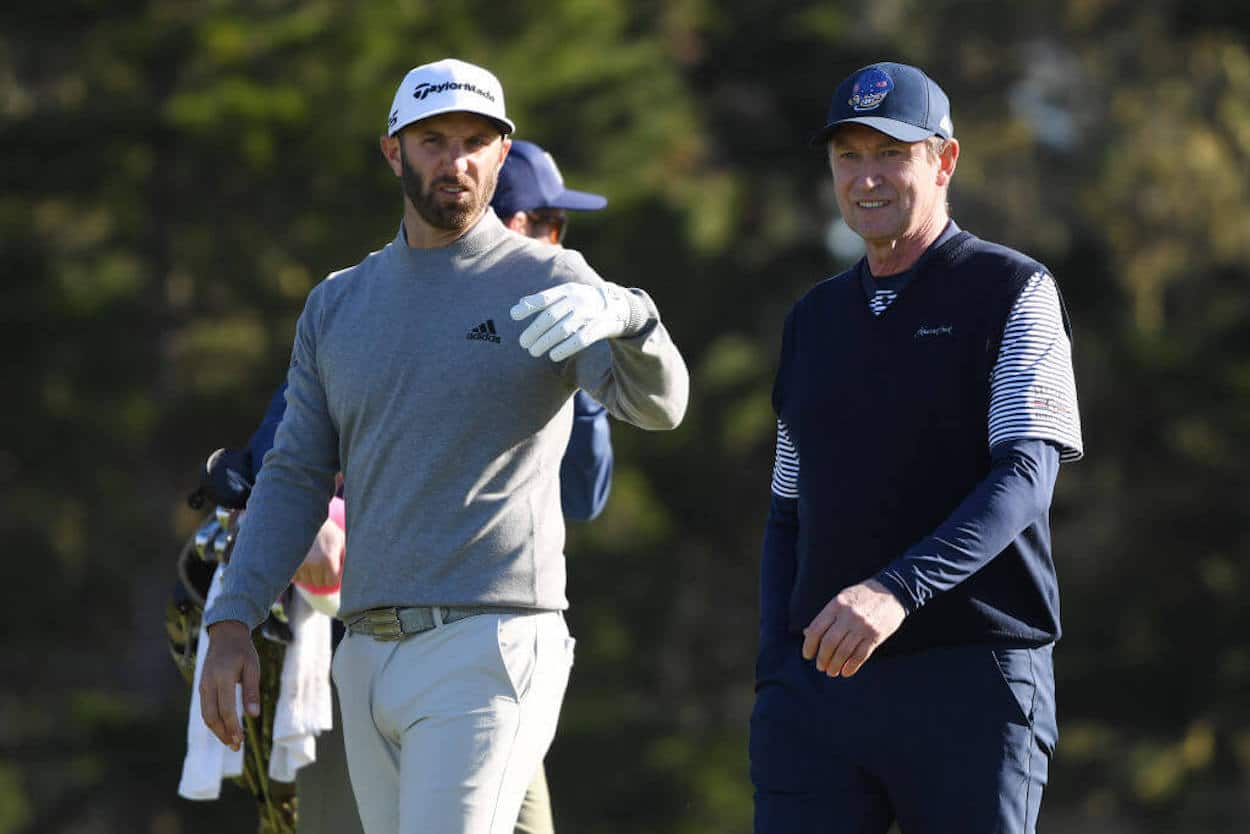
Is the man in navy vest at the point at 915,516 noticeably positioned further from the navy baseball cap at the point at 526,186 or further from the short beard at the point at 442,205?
the navy baseball cap at the point at 526,186

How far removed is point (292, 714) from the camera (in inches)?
184

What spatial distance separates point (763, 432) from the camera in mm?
16672

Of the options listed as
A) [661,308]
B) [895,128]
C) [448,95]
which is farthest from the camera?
[661,308]

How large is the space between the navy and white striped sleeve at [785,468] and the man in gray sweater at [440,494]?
0.33 meters

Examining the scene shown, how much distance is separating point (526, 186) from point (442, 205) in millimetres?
1135

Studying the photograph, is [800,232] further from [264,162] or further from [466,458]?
[466,458]

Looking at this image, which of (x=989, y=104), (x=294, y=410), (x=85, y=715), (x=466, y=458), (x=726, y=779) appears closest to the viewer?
(x=466, y=458)

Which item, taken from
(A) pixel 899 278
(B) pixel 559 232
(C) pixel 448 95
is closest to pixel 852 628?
(A) pixel 899 278

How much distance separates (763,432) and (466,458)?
12.8 metres

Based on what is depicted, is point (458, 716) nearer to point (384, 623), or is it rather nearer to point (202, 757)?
point (384, 623)

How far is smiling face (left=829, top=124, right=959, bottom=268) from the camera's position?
3.82 metres

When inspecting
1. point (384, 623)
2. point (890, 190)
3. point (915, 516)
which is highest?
point (890, 190)

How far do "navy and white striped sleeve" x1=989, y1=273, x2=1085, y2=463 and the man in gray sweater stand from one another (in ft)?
1.94

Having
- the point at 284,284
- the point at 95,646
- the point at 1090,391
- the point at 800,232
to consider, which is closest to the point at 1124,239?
the point at 1090,391
